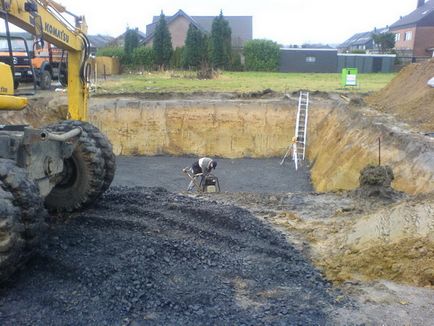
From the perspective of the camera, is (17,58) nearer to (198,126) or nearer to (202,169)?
(202,169)

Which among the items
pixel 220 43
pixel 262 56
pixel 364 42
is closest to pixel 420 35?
pixel 364 42

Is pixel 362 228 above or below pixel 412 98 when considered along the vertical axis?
below

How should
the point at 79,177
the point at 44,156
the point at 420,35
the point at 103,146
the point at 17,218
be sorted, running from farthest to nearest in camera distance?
the point at 420,35, the point at 103,146, the point at 79,177, the point at 44,156, the point at 17,218

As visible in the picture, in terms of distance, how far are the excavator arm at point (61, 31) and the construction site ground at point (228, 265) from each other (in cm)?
174

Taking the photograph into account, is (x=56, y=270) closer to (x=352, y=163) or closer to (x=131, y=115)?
(x=352, y=163)

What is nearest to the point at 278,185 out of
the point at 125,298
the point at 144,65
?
the point at 125,298

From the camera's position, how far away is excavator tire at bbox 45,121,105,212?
22.6 feet

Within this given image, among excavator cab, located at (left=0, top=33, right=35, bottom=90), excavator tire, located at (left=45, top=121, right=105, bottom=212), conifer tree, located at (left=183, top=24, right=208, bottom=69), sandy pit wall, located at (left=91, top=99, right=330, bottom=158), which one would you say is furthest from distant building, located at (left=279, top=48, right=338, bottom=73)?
excavator cab, located at (left=0, top=33, right=35, bottom=90)

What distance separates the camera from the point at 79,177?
700cm

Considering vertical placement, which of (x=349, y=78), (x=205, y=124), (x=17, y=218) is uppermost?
(x=349, y=78)

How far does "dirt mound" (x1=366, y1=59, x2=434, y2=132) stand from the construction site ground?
22.4 feet

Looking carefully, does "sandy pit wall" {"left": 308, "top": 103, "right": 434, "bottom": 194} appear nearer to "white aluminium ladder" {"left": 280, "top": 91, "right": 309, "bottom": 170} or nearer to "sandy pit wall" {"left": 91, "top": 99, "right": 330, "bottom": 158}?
"white aluminium ladder" {"left": 280, "top": 91, "right": 309, "bottom": 170}

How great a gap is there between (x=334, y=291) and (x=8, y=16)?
4984mm

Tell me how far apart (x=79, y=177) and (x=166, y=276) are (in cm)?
255
